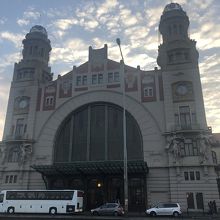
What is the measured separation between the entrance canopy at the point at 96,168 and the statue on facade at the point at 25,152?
5869mm

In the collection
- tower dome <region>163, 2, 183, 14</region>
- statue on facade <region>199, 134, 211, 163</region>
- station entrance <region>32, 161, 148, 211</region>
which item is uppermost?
tower dome <region>163, 2, 183, 14</region>

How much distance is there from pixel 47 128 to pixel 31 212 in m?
18.0

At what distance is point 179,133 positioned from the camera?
46.0 m

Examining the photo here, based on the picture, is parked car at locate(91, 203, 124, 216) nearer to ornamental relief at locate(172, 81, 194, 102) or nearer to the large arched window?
the large arched window

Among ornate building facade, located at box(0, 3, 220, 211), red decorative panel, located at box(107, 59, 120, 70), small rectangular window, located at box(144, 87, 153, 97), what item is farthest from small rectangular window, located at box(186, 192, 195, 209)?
red decorative panel, located at box(107, 59, 120, 70)

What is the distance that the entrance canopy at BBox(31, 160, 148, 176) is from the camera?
4330 centimetres

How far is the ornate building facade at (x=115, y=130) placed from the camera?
44.4 m

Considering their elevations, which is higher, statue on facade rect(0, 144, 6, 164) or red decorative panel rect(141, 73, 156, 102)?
red decorative panel rect(141, 73, 156, 102)

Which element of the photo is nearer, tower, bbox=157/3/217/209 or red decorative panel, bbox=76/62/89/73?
tower, bbox=157/3/217/209

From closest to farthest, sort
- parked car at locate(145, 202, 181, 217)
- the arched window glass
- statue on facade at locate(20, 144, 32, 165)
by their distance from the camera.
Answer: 1. parked car at locate(145, 202, 181, 217)
2. statue on facade at locate(20, 144, 32, 165)
3. the arched window glass

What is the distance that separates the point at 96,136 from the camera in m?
51.1

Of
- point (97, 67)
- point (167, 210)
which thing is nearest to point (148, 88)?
point (97, 67)

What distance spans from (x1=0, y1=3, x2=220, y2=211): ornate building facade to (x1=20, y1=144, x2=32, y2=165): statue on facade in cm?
19

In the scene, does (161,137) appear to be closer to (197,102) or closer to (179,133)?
(179,133)
